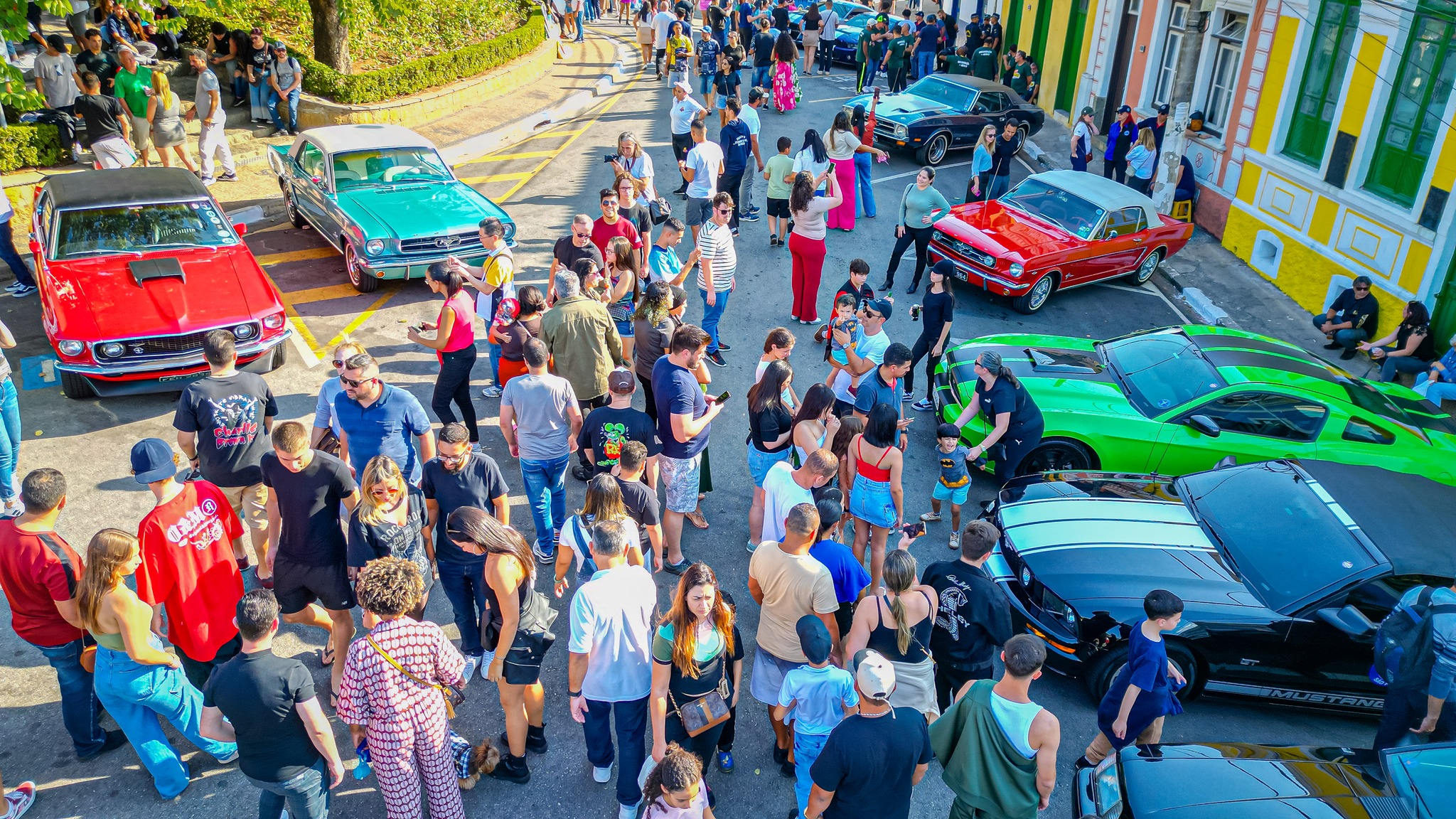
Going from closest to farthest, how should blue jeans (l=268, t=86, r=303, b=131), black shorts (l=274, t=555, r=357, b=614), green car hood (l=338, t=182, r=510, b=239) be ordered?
black shorts (l=274, t=555, r=357, b=614) < green car hood (l=338, t=182, r=510, b=239) < blue jeans (l=268, t=86, r=303, b=131)

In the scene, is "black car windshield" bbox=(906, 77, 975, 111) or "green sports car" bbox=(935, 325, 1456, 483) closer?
"green sports car" bbox=(935, 325, 1456, 483)

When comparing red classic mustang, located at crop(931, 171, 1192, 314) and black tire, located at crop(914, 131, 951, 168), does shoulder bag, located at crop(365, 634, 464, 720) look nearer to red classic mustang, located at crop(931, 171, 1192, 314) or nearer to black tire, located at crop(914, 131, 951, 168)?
red classic mustang, located at crop(931, 171, 1192, 314)

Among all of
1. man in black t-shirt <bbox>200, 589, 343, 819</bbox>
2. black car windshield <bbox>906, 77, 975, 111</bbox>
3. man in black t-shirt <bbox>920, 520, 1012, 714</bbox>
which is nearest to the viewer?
man in black t-shirt <bbox>200, 589, 343, 819</bbox>

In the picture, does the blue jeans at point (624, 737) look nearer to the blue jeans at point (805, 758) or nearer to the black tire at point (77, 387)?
the blue jeans at point (805, 758)

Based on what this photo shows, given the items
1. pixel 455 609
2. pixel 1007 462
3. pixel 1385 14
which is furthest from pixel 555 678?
pixel 1385 14

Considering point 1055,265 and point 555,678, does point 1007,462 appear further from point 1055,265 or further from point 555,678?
point 1055,265

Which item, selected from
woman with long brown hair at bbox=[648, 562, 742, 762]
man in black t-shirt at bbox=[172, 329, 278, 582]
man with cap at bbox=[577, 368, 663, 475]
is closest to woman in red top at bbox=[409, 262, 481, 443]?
man in black t-shirt at bbox=[172, 329, 278, 582]

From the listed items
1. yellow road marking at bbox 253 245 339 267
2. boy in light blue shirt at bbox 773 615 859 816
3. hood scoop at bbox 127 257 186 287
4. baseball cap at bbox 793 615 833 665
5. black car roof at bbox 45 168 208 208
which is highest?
black car roof at bbox 45 168 208 208

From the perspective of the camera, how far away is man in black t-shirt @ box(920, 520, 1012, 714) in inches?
203

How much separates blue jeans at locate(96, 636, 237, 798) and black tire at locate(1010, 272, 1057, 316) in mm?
9895

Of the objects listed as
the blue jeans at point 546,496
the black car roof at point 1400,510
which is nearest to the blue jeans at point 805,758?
the blue jeans at point 546,496

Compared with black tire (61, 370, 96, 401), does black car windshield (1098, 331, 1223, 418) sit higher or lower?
higher

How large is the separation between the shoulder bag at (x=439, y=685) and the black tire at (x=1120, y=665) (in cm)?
392

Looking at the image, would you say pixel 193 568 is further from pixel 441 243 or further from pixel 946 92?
pixel 946 92
